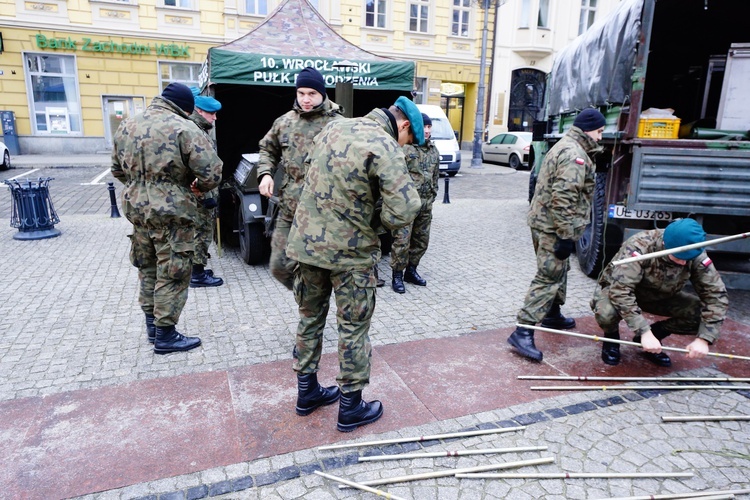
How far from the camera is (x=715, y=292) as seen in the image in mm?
3680

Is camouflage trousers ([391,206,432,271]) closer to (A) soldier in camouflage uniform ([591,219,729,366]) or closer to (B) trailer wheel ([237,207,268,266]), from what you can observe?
(B) trailer wheel ([237,207,268,266])

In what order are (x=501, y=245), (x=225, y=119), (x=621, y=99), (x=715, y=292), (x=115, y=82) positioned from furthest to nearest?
(x=115, y=82)
(x=225, y=119)
(x=501, y=245)
(x=621, y=99)
(x=715, y=292)

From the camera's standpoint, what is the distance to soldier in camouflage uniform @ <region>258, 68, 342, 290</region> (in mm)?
4184

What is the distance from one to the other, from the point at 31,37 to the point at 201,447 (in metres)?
20.6

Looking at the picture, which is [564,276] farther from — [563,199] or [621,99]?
[621,99]

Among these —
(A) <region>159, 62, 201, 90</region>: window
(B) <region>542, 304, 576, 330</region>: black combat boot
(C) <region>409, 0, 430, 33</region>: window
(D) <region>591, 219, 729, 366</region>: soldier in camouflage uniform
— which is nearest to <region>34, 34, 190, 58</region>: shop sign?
(A) <region>159, 62, 201, 90</region>: window

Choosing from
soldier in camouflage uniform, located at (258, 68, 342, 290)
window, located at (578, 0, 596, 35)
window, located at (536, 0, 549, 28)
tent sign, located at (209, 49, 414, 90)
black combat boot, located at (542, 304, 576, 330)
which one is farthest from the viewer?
window, located at (578, 0, 596, 35)

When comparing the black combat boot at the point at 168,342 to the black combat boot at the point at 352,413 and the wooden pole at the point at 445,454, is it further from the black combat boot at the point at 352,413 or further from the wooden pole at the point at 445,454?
the wooden pole at the point at 445,454

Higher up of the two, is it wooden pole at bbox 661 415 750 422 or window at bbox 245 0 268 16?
window at bbox 245 0 268 16

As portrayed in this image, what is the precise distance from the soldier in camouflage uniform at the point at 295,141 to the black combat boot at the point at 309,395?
48.0 inches

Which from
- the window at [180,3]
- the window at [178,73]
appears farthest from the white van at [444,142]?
the window at [180,3]

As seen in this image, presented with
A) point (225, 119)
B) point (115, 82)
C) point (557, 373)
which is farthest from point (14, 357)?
point (115, 82)

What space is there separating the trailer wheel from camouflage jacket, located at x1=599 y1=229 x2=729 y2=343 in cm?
413

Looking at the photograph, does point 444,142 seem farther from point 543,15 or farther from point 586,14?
point 586,14
